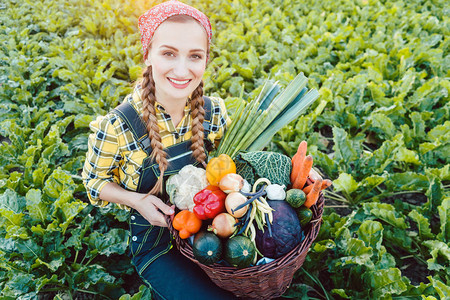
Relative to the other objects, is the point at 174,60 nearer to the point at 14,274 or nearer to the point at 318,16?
the point at 14,274

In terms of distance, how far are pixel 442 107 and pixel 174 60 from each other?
3099 mm

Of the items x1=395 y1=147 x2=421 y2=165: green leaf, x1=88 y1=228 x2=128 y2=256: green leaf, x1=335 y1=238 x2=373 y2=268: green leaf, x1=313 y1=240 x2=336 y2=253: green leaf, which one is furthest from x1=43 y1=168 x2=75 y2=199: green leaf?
x1=395 y1=147 x2=421 y2=165: green leaf

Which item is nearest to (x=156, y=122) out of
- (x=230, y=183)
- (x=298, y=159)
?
(x=230, y=183)

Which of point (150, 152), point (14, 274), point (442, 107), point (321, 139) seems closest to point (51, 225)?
point (14, 274)

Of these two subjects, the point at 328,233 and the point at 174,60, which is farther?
the point at 328,233

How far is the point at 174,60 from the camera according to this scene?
184cm

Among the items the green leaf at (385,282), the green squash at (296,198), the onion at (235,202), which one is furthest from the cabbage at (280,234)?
the green leaf at (385,282)

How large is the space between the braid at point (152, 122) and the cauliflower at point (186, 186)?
0.10m

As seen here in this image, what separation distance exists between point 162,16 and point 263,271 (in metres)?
1.35

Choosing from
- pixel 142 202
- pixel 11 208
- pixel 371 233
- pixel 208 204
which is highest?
pixel 208 204

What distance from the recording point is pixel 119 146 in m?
1.98

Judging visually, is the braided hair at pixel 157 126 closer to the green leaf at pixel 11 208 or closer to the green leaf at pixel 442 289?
the green leaf at pixel 11 208

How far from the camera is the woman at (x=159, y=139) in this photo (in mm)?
1812

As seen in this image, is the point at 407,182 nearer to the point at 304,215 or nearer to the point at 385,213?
the point at 385,213
